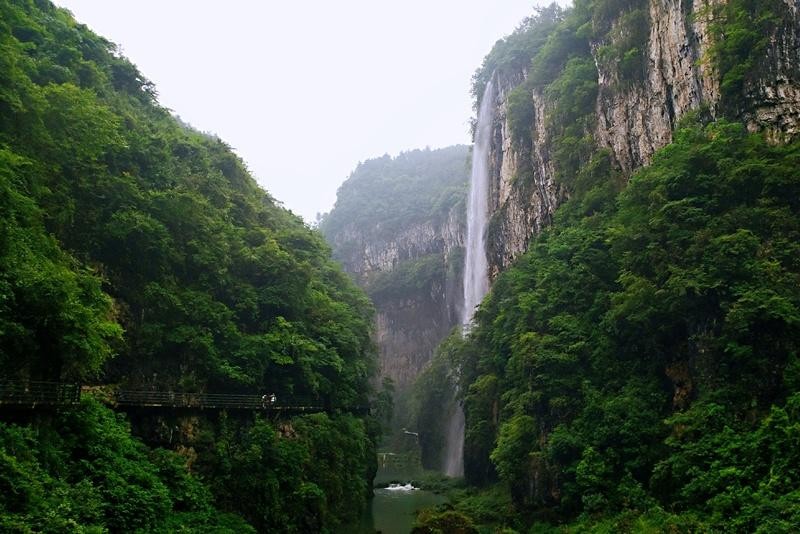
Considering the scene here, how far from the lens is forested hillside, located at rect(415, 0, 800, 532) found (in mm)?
14141

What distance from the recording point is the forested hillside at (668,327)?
557 inches

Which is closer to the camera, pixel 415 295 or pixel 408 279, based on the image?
pixel 408 279

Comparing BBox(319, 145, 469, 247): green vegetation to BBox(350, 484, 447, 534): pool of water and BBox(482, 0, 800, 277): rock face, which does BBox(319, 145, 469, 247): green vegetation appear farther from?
BBox(350, 484, 447, 534): pool of water

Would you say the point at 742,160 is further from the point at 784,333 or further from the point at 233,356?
the point at 233,356

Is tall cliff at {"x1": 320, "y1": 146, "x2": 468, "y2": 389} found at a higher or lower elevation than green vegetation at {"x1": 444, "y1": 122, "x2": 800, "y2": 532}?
higher

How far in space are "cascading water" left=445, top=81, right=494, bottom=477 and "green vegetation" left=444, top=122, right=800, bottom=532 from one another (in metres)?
20.2

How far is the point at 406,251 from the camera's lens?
77.1 m

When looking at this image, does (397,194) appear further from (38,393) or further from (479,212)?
(38,393)

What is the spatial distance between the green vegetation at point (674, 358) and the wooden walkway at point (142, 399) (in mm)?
8318

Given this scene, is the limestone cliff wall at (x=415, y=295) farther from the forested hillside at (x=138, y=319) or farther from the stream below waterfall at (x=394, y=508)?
the forested hillside at (x=138, y=319)

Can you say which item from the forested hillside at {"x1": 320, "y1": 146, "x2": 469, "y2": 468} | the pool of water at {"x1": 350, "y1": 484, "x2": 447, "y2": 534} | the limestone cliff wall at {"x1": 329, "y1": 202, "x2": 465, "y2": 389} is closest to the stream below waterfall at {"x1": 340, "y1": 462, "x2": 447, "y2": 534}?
the pool of water at {"x1": 350, "y1": 484, "x2": 447, "y2": 534}

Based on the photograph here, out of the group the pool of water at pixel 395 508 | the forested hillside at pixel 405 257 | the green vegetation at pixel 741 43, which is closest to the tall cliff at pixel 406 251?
the forested hillside at pixel 405 257

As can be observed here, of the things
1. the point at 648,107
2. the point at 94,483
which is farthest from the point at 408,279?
the point at 94,483

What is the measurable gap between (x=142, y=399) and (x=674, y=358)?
16258 mm
